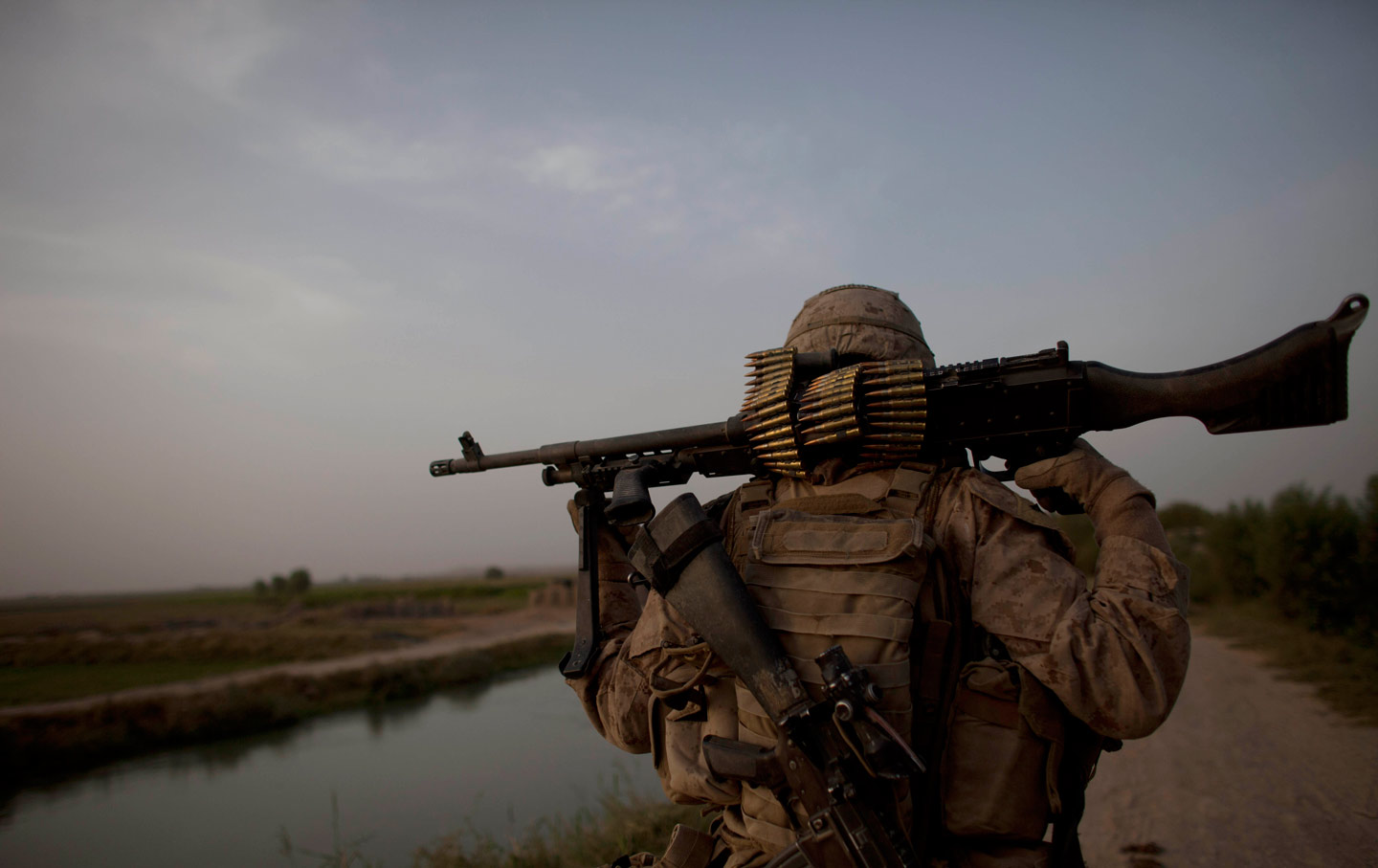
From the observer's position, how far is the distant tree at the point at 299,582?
27.0m

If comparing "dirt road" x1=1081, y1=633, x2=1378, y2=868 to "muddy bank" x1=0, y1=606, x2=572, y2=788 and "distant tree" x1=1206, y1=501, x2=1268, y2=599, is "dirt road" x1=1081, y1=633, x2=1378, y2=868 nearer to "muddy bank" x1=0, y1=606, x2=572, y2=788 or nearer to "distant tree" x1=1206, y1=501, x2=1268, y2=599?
"distant tree" x1=1206, y1=501, x2=1268, y2=599

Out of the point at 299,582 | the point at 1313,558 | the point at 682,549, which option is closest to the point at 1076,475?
the point at 682,549

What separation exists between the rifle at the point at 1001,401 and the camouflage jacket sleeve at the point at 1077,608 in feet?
1.08

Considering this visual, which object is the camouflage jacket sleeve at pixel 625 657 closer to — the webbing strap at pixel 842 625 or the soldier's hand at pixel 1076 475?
the webbing strap at pixel 842 625

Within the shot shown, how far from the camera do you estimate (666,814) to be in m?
6.07

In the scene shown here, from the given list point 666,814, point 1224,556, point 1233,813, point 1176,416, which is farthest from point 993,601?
point 1224,556

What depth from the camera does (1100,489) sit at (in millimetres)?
2174

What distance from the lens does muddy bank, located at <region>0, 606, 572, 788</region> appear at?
7.82m

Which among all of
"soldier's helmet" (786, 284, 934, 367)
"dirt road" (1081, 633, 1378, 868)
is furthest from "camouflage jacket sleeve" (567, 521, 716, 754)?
"dirt road" (1081, 633, 1378, 868)

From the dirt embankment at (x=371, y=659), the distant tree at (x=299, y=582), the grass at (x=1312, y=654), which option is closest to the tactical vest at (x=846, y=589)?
the dirt embankment at (x=371, y=659)

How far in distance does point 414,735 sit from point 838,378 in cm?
1280

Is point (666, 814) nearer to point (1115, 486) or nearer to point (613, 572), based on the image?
point (613, 572)

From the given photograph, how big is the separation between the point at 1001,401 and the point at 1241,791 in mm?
7063

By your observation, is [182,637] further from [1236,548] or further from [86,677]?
[1236,548]
